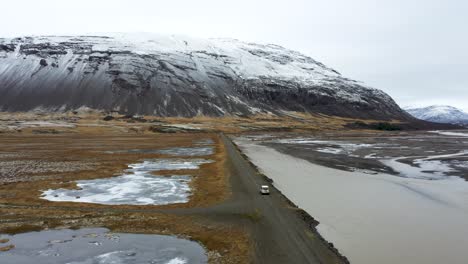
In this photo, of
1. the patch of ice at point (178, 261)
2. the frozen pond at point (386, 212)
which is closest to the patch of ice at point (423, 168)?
the frozen pond at point (386, 212)

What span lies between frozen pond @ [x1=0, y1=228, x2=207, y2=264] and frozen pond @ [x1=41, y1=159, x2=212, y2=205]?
918cm

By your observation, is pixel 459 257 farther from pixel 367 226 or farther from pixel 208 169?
pixel 208 169

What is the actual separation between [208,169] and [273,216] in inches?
1046

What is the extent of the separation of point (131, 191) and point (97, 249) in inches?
666

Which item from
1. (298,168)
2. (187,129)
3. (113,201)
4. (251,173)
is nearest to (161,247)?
(113,201)

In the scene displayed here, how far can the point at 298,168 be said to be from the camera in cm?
5894

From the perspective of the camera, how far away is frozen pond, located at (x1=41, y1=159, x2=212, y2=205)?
33.9 metres

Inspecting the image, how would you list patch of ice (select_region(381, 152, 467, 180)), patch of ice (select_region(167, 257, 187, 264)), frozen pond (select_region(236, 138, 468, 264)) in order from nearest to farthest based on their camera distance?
1. patch of ice (select_region(167, 257, 187, 264))
2. frozen pond (select_region(236, 138, 468, 264))
3. patch of ice (select_region(381, 152, 467, 180))

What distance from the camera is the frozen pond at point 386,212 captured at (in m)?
21.8

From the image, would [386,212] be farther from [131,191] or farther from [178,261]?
[131,191]

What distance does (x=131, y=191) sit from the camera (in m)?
38.0

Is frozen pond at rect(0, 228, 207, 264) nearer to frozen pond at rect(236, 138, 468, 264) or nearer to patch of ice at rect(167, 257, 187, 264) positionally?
patch of ice at rect(167, 257, 187, 264)

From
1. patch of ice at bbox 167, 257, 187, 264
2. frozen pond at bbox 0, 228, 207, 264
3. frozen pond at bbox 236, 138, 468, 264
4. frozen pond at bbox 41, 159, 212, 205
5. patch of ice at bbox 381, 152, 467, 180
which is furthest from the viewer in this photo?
patch of ice at bbox 381, 152, 467, 180

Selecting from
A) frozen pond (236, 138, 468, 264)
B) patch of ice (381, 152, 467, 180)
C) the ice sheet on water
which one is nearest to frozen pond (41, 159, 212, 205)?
frozen pond (236, 138, 468, 264)
